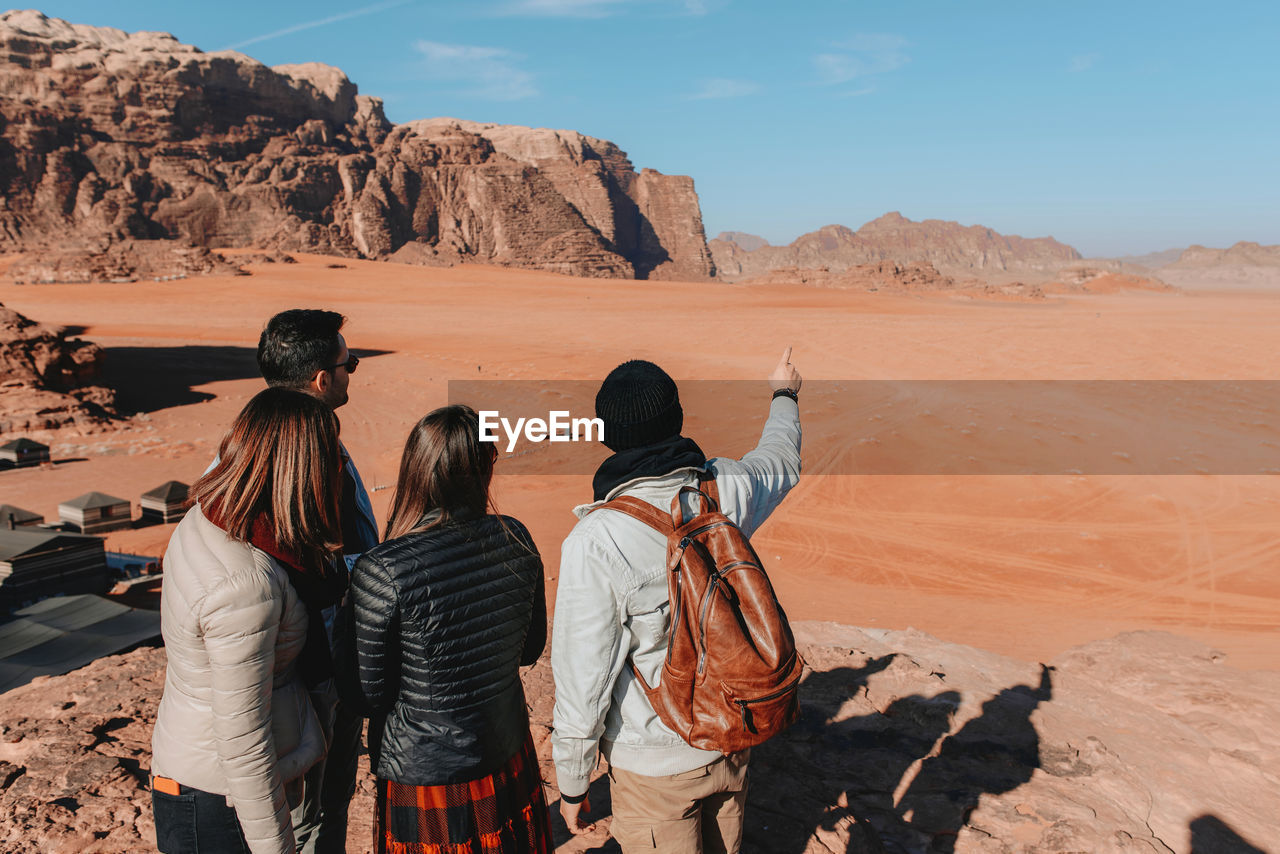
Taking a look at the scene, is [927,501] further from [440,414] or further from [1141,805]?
[440,414]

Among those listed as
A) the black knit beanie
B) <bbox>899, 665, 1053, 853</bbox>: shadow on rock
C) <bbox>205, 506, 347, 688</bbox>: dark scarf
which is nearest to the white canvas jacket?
the black knit beanie

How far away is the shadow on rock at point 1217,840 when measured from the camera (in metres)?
2.84

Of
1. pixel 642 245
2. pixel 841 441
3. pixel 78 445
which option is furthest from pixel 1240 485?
pixel 642 245

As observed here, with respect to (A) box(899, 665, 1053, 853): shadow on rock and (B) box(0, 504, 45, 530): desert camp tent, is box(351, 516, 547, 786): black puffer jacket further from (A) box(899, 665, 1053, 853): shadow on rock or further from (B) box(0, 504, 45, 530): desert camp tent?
(B) box(0, 504, 45, 530): desert camp tent

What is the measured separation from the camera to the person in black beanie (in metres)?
1.67

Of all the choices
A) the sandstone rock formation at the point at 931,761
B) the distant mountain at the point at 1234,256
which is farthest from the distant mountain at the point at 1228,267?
the sandstone rock formation at the point at 931,761

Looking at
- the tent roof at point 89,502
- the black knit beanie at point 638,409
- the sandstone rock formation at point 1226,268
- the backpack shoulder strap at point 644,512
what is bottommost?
the tent roof at point 89,502

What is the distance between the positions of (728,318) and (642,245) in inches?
1955

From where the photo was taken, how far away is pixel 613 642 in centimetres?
171

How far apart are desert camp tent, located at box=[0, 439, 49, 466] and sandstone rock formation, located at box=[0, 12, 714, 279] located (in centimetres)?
3821

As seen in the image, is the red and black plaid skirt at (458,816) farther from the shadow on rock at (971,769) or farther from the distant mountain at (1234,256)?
the distant mountain at (1234,256)

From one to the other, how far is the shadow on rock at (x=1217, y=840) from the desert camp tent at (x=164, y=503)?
950 centimetres

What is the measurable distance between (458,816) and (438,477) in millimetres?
807

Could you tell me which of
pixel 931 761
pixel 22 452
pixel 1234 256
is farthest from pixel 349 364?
pixel 1234 256
